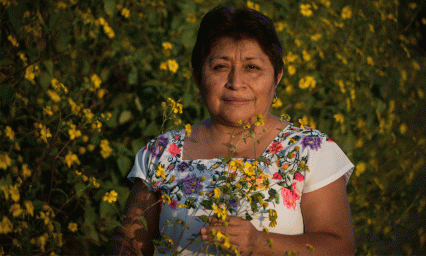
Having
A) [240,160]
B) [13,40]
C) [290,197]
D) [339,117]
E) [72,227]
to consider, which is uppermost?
[13,40]

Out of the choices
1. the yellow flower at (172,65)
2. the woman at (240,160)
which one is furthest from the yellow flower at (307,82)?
the woman at (240,160)

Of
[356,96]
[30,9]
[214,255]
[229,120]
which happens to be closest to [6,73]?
[30,9]

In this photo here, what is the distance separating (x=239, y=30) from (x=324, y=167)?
0.52 meters

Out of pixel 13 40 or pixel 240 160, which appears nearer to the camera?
pixel 240 160

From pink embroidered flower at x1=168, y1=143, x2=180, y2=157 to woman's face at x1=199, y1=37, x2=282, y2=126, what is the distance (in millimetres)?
208

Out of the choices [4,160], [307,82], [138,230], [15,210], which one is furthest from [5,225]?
[307,82]

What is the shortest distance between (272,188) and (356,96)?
1.40 meters

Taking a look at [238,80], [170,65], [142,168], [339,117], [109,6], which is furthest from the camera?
[339,117]

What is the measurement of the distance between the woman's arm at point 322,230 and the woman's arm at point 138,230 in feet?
1.45

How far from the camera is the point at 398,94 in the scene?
3.21 m

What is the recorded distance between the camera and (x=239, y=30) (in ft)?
4.81

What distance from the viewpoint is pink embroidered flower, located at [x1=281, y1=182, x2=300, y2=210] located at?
1352 mm

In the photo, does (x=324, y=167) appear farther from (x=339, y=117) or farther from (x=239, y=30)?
(x=339, y=117)

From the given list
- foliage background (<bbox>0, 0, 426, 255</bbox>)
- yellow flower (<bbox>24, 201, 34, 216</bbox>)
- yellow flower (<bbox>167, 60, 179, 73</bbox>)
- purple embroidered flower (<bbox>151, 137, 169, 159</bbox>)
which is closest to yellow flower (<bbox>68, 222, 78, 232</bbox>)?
foliage background (<bbox>0, 0, 426, 255</bbox>)
